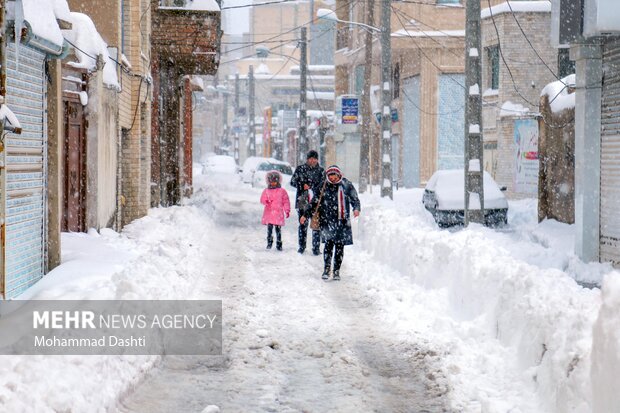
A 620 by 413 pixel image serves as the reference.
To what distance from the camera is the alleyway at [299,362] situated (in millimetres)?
6742

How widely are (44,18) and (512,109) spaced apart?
25821mm

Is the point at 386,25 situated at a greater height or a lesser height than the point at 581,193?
greater

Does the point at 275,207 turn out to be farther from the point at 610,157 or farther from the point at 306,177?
the point at 610,157

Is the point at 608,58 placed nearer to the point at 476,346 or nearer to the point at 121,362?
the point at 476,346

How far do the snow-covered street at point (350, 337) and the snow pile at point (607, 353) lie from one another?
0.83 feet

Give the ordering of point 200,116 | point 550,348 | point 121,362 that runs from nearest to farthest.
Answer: point 550,348 → point 121,362 → point 200,116

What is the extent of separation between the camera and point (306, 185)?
16062 mm

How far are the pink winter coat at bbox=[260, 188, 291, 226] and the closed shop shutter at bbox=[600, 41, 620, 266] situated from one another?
5.74 m

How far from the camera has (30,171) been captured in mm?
10648

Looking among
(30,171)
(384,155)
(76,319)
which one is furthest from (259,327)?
(384,155)

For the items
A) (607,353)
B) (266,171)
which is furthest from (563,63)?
(266,171)

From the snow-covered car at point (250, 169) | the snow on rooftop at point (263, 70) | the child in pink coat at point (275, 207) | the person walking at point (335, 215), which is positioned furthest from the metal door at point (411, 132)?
the snow on rooftop at point (263, 70)

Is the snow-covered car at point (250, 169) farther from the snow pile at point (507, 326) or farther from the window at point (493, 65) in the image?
the snow pile at point (507, 326)

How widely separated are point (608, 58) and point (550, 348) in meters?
10.3
